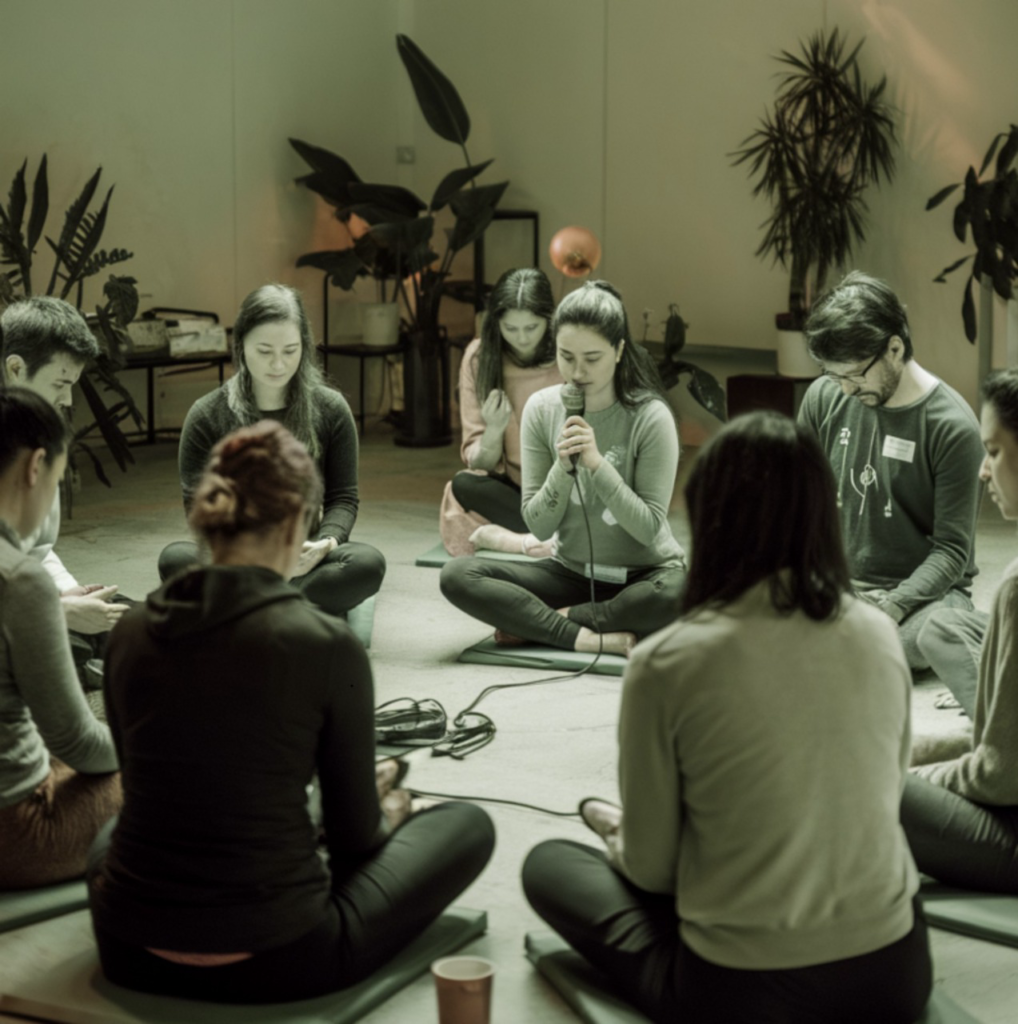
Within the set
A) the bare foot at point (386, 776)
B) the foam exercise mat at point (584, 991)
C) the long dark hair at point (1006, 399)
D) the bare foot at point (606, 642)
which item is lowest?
the foam exercise mat at point (584, 991)

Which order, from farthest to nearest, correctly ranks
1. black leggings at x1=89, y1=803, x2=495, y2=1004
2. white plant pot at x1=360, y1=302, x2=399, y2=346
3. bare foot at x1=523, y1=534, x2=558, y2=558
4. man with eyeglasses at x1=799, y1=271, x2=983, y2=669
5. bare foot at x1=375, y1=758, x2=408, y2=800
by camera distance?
white plant pot at x1=360, y1=302, x2=399, y2=346 < bare foot at x1=523, y1=534, x2=558, y2=558 < man with eyeglasses at x1=799, y1=271, x2=983, y2=669 < bare foot at x1=375, y1=758, x2=408, y2=800 < black leggings at x1=89, y1=803, x2=495, y2=1004

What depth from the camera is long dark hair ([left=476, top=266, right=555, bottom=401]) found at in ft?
16.3

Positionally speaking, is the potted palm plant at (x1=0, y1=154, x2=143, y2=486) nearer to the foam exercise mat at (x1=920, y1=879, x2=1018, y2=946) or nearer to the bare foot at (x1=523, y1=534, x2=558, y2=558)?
the bare foot at (x1=523, y1=534, x2=558, y2=558)

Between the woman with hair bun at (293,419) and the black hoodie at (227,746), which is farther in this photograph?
the woman with hair bun at (293,419)

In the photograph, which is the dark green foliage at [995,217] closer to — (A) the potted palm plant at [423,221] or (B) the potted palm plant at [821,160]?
(B) the potted palm plant at [821,160]

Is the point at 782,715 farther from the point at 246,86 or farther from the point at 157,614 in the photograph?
the point at 246,86

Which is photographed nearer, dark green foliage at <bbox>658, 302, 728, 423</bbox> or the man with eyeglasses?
the man with eyeglasses

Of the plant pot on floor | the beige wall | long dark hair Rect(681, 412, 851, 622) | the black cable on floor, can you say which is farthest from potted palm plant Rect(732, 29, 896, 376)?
long dark hair Rect(681, 412, 851, 622)

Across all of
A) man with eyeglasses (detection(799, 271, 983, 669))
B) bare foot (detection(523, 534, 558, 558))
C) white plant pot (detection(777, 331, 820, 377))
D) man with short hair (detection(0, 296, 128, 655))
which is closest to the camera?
man with short hair (detection(0, 296, 128, 655))

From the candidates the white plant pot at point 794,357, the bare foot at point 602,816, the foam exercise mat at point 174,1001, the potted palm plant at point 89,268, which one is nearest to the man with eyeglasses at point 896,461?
the bare foot at point 602,816

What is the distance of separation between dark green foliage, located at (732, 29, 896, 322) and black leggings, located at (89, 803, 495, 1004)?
16.7 ft

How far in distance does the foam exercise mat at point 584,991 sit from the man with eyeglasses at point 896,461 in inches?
60.4

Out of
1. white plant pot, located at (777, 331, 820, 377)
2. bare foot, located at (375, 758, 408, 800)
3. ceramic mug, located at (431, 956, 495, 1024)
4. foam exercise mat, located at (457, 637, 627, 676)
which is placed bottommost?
foam exercise mat, located at (457, 637, 627, 676)

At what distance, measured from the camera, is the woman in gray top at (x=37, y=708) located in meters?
2.49
